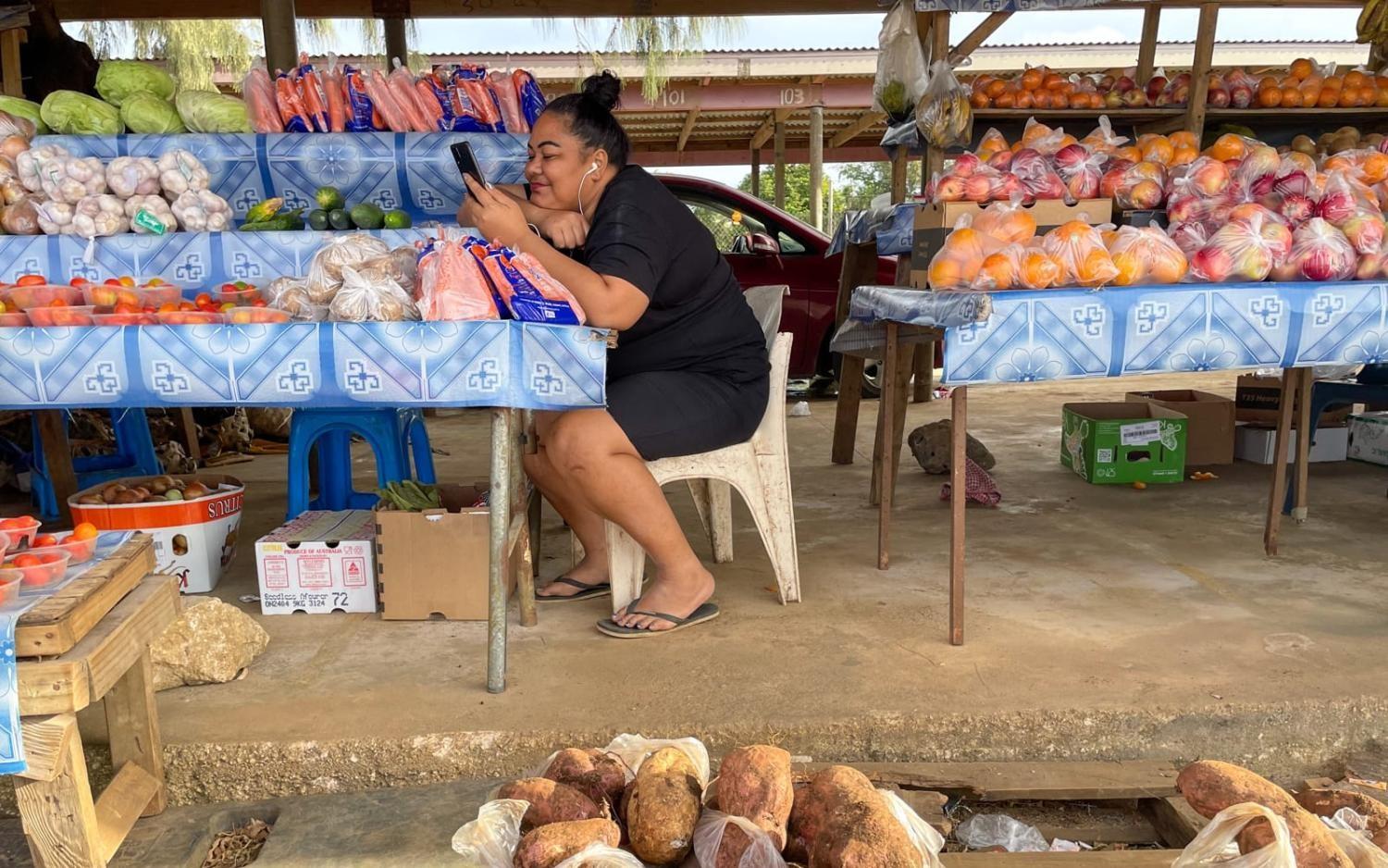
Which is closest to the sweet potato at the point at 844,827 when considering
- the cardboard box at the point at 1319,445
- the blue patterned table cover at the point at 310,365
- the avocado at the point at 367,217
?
the blue patterned table cover at the point at 310,365

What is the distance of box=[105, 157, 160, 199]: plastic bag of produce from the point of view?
329cm

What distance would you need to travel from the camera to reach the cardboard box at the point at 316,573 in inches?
111

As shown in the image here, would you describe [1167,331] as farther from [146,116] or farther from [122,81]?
[122,81]

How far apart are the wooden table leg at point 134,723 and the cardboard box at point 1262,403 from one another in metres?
4.45

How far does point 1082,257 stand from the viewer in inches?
97.4

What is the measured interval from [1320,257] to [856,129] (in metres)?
11.4

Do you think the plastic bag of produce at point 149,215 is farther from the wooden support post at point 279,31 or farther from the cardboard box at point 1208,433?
the cardboard box at point 1208,433

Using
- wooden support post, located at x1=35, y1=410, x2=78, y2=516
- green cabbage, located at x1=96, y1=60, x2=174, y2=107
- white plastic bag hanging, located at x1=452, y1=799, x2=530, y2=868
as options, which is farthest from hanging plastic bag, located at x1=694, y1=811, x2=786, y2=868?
green cabbage, located at x1=96, y1=60, x2=174, y2=107

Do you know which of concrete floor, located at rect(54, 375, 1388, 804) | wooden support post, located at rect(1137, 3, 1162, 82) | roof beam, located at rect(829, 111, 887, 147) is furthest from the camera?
roof beam, located at rect(829, 111, 887, 147)

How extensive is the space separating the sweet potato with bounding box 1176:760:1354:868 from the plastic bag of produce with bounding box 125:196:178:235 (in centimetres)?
324

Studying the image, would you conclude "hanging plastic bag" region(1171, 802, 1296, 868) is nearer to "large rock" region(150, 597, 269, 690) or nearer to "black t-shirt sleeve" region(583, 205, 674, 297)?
"black t-shirt sleeve" region(583, 205, 674, 297)

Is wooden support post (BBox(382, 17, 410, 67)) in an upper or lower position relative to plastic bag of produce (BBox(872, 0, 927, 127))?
upper

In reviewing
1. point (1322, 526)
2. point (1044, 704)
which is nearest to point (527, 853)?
point (1044, 704)

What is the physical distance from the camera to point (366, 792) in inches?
81.2
